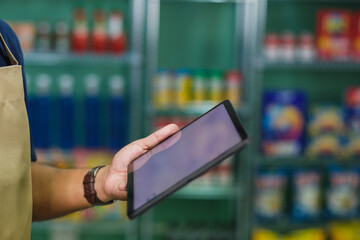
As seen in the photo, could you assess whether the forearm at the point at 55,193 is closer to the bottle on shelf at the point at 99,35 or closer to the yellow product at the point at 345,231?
the bottle on shelf at the point at 99,35

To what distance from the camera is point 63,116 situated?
2838mm

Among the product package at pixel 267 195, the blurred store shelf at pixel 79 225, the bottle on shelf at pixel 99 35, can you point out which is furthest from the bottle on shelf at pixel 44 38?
the product package at pixel 267 195

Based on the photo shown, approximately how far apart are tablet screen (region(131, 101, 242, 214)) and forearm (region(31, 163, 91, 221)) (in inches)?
9.9

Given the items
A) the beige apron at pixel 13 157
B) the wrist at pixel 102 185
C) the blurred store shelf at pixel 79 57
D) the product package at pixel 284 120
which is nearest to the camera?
the beige apron at pixel 13 157

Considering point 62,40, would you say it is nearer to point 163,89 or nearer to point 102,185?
point 163,89

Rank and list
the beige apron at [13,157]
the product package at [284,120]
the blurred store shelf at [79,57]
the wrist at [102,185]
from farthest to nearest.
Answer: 1. the product package at [284,120]
2. the blurred store shelf at [79,57]
3. the wrist at [102,185]
4. the beige apron at [13,157]

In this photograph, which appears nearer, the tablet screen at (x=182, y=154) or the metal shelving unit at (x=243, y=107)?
the tablet screen at (x=182, y=154)

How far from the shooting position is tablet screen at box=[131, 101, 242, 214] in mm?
1005

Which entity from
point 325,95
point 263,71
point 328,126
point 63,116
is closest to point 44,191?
point 63,116

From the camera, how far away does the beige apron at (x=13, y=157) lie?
97cm

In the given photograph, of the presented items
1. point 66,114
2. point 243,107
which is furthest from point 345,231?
point 66,114

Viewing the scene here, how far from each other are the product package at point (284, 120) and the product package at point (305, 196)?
0.19 metres

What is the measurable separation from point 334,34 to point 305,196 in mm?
1047

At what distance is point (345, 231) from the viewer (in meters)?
2.91
